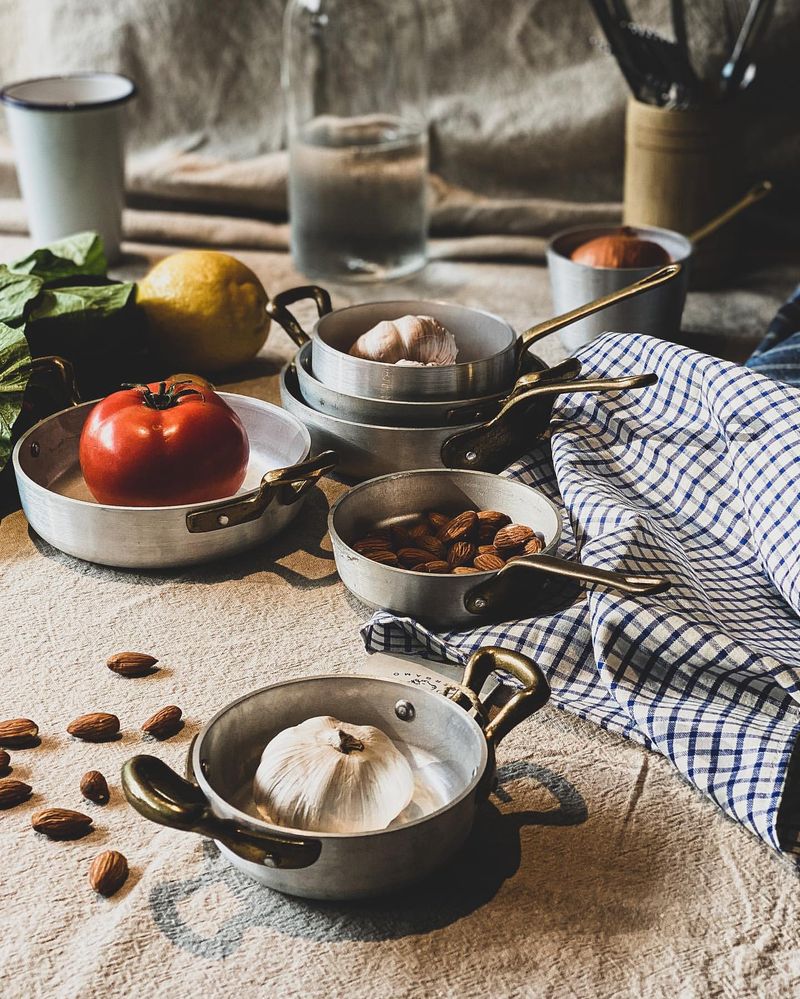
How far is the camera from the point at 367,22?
1425 millimetres

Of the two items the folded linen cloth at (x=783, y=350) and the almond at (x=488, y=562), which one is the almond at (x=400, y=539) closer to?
the almond at (x=488, y=562)

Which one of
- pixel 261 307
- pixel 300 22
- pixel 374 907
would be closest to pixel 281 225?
pixel 300 22

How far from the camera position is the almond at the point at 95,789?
609mm

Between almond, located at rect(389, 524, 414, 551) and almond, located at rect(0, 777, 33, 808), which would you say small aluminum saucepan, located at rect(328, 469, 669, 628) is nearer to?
almond, located at rect(389, 524, 414, 551)

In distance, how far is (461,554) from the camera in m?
0.76

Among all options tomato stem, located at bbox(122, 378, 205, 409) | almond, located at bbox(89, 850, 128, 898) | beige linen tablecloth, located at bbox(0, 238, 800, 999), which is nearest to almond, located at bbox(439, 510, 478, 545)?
beige linen tablecloth, located at bbox(0, 238, 800, 999)

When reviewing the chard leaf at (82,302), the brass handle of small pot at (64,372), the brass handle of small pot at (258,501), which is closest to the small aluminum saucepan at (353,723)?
the brass handle of small pot at (258,501)

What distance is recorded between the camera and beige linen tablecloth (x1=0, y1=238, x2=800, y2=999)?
0.51 meters

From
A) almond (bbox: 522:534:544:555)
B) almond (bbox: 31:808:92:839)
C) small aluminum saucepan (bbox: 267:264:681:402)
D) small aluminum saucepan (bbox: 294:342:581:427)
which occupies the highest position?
small aluminum saucepan (bbox: 267:264:681:402)

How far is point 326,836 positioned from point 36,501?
41 cm

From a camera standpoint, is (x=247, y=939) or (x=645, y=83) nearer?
(x=247, y=939)

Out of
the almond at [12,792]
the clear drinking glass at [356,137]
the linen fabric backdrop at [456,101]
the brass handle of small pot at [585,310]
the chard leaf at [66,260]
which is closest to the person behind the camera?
the almond at [12,792]

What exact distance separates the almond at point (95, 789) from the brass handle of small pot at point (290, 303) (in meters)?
0.49

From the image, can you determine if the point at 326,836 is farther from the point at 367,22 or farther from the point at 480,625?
the point at 367,22
